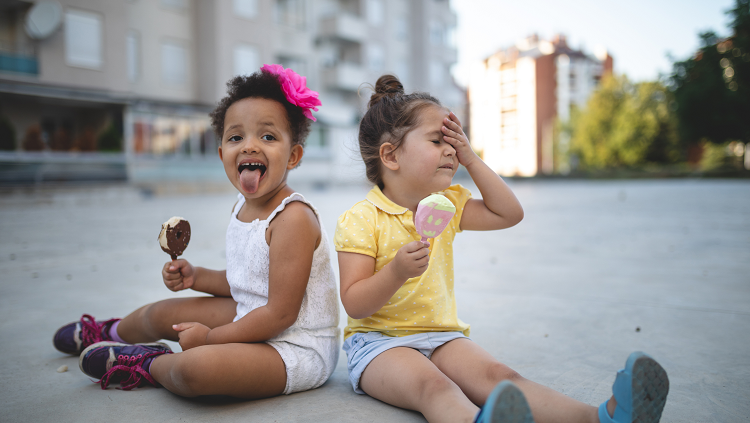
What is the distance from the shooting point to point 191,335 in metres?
1.46

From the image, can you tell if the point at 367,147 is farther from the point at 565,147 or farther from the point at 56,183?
the point at 565,147

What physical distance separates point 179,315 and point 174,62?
1847 cm

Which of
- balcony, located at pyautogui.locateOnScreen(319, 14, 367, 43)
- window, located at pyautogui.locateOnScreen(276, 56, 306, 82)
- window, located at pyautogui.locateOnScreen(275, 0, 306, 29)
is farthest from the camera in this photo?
balcony, located at pyautogui.locateOnScreen(319, 14, 367, 43)

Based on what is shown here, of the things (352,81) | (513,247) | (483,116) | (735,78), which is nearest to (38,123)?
(352,81)

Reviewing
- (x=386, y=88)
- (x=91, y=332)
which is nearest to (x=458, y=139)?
(x=386, y=88)

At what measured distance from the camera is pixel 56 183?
517 inches

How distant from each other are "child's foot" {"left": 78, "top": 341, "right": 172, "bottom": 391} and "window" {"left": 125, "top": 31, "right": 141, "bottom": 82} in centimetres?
1749

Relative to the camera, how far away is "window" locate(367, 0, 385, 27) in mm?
24109

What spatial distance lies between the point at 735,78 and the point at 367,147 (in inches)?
946

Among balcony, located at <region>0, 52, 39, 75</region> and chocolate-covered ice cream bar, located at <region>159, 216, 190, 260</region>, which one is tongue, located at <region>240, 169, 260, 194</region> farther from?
balcony, located at <region>0, 52, 39, 75</region>

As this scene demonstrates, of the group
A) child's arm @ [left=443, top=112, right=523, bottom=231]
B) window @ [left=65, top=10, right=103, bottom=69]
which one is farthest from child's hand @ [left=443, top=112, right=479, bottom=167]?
window @ [left=65, top=10, right=103, bottom=69]

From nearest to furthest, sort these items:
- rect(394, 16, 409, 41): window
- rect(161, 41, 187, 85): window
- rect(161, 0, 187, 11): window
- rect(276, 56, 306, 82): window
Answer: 1. rect(161, 0, 187, 11): window
2. rect(161, 41, 187, 85): window
3. rect(276, 56, 306, 82): window
4. rect(394, 16, 409, 41): window

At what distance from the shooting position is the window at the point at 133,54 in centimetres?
1686

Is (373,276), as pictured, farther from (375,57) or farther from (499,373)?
(375,57)
